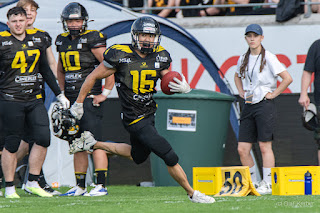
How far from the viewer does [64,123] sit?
7.17 m

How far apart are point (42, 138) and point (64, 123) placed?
0.34 meters

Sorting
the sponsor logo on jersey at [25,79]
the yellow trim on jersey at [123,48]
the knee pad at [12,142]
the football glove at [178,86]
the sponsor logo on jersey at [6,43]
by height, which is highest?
the sponsor logo on jersey at [6,43]

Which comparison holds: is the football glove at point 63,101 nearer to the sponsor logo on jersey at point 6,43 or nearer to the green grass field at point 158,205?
the sponsor logo on jersey at point 6,43

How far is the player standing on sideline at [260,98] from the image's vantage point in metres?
7.78

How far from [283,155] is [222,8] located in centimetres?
246

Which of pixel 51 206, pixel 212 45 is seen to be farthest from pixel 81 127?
pixel 212 45

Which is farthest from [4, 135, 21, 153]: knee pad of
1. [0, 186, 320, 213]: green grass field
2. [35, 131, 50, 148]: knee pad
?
[0, 186, 320, 213]: green grass field

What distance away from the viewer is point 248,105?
788cm

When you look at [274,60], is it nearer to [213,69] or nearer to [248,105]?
[248,105]

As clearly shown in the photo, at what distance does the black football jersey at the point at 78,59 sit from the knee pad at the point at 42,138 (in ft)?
1.59

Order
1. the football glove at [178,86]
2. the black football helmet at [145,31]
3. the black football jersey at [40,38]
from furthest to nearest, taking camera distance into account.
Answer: the black football jersey at [40,38] → the black football helmet at [145,31] → the football glove at [178,86]

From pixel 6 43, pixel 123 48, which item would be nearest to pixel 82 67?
pixel 6 43

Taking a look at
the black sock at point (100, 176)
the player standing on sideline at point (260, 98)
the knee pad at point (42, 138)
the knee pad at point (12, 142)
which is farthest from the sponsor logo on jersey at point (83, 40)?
the player standing on sideline at point (260, 98)

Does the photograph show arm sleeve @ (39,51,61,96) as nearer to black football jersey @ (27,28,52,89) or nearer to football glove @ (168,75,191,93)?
black football jersey @ (27,28,52,89)
